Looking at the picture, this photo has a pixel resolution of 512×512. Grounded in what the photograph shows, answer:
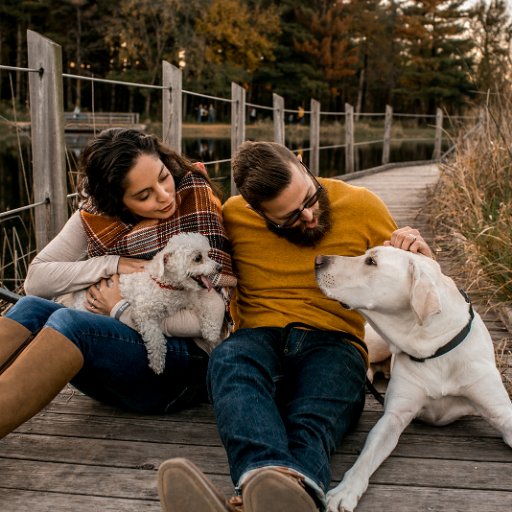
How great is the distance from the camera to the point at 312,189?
2.49 m

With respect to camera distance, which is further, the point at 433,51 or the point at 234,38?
the point at 433,51

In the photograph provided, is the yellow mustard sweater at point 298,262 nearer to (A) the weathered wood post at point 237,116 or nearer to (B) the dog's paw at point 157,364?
(B) the dog's paw at point 157,364

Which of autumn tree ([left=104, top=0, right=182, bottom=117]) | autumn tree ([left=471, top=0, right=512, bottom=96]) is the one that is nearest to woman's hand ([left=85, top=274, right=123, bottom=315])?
autumn tree ([left=471, top=0, right=512, bottom=96])

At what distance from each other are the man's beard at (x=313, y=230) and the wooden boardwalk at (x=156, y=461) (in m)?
0.72

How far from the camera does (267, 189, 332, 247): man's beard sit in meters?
2.52

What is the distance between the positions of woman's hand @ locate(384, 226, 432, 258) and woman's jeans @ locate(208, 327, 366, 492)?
40cm

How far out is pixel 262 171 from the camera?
237 centimetres

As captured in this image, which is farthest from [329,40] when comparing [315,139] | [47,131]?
[47,131]

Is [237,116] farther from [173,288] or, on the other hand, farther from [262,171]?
[262,171]

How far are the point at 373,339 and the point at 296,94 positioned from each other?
127 feet

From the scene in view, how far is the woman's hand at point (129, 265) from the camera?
8.82 ft

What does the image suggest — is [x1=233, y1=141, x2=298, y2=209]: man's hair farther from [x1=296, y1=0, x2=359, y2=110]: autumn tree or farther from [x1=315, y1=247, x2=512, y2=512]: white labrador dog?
[x1=296, y1=0, x2=359, y2=110]: autumn tree

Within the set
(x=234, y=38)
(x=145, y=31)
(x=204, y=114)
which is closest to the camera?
(x=204, y=114)

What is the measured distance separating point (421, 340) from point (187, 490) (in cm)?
105
